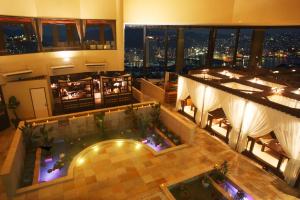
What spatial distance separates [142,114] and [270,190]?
22.8 ft

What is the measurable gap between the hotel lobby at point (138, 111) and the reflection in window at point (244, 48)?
0.09 m

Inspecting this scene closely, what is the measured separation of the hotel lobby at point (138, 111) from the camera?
6.98 meters

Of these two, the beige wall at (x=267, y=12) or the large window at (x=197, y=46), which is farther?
the large window at (x=197, y=46)

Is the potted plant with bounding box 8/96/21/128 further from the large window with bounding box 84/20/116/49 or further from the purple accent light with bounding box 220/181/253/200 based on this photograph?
the purple accent light with bounding box 220/181/253/200

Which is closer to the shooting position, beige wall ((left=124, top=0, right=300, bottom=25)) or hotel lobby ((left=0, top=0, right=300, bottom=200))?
hotel lobby ((left=0, top=0, right=300, bottom=200))

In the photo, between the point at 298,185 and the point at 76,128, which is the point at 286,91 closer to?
the point at 298,185

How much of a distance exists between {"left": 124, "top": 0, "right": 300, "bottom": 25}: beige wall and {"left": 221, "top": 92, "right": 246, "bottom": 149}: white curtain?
3.54 m

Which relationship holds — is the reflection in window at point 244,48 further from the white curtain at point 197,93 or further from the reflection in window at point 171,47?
the white curtain at point 197,93

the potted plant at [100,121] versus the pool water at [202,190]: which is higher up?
the potted plant at [100,121]

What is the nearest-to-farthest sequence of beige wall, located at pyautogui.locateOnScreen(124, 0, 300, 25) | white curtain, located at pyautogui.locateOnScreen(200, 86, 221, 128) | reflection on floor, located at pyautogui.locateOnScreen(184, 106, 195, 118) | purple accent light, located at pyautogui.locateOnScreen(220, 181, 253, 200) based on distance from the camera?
1. purple accent light, located at pyautogui.locateOnScreen(220, 181, 253, 200)
2. beige wall, located at pyautogui.locateOnScreen(124, 0, 300, 25)
3. white curtain, located at pyautogui.locateOnScreen(200, 86, 221, 128)
4. reflection on floor, located at pyautogui.locateOnScreen(184, 106, 195, 118)

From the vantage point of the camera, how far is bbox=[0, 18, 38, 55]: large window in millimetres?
10414

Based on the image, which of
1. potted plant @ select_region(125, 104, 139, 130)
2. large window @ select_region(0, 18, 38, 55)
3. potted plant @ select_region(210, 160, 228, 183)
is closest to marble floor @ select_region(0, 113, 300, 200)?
potted plant @ select_region(210, 160, 228, 183)

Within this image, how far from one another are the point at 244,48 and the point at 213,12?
19.8 ft

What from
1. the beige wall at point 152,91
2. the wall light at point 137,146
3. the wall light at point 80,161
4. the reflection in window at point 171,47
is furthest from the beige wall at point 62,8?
the wall light at point 137,146
